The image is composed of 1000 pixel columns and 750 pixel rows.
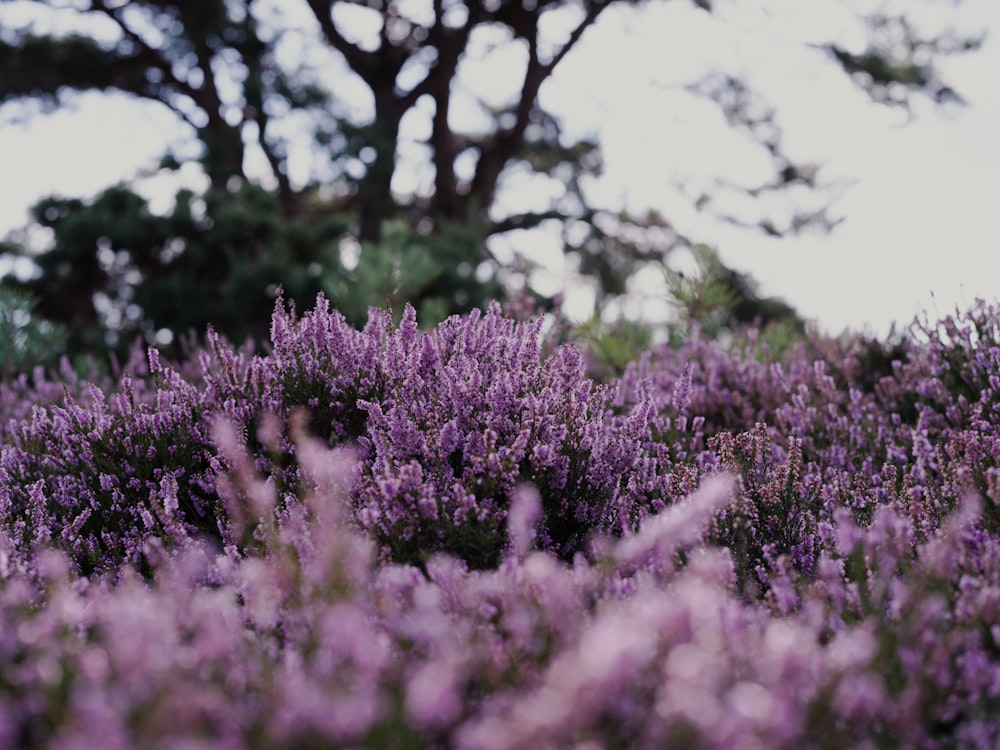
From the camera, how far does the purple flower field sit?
131 centimetres

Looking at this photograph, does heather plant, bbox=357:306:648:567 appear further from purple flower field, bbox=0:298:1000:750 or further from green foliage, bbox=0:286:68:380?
green foliage, bbox=0:286:68:380

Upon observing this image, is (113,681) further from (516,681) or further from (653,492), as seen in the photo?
(653,492)

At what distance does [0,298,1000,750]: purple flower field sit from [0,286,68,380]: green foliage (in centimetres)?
248

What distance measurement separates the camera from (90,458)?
3.23 metres

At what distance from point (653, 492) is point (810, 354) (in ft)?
9.82

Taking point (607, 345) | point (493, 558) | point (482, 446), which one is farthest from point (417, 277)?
point (493, 558)

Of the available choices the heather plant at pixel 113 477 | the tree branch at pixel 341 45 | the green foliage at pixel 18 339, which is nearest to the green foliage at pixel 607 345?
the heather plant at pixel 113 477

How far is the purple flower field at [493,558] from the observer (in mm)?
1313

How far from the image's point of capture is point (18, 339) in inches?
231

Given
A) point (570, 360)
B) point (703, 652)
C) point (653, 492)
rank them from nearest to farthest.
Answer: point (703, 652) < point (653, 492) < point (570, 360)

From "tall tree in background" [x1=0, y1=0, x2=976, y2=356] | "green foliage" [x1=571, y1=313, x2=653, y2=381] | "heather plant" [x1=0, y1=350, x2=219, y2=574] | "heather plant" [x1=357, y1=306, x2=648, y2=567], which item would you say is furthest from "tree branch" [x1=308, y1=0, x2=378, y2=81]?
"heather plant" [x1=357, y1=306, x2=648, y2=567]

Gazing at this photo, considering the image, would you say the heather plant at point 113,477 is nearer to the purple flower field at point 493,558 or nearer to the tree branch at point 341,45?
the purple flower field at point 493,558

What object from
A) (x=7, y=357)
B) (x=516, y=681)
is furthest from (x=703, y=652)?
(x=7, y=357)

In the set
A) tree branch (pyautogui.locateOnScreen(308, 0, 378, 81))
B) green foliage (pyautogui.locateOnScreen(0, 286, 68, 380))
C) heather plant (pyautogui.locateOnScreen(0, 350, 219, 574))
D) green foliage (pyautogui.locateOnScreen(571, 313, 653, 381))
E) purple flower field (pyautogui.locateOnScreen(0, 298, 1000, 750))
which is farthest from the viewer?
tree branch (pyautogui.locateOnScreen(308, 0, 378, 81))
